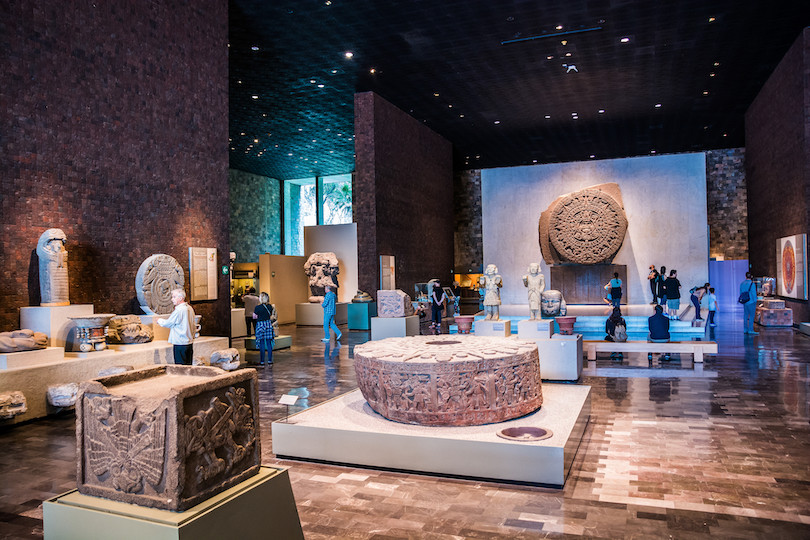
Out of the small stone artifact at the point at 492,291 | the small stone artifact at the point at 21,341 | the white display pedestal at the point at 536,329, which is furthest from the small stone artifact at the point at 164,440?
the small stone artifact at the point at 492,291

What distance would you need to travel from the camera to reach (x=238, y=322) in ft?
55.3

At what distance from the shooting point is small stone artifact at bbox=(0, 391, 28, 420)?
6.50 m

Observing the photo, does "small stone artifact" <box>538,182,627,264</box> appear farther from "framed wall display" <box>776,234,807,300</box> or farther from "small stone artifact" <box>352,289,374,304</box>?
"small stone artifact" <box>352,289,374,304</box>

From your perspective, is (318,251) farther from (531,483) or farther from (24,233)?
(531,483)

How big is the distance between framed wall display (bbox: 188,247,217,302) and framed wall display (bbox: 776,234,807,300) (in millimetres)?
13294

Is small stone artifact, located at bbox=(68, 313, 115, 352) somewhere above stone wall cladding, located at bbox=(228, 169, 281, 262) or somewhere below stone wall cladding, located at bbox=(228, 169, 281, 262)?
below

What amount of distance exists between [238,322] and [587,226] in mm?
10769

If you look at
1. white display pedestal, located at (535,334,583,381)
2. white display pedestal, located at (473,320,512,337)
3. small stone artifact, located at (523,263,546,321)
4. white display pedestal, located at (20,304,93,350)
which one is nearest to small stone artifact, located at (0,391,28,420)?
white display pedestal, located at (20,304,93,350)

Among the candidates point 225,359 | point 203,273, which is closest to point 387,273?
point 203,273

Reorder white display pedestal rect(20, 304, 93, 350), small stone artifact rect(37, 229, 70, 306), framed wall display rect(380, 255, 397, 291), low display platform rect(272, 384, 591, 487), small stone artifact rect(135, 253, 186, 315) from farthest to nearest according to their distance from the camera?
framed wall display rect(380, 255, 397, 291) < small stone artifact rect(135, 253, 186, 315) < small stone artifact rect(37, 229, 70, 306) < white display pedestal rect(20, 304, 93, 350) < low display platform rect(272, 384, 591, 487)

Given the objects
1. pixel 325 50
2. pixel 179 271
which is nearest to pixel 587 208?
pixel 325 50

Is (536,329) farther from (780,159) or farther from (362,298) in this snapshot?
(780,159)

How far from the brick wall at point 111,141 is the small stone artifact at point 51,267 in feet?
0.69

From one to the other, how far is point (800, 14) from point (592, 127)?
31.9ft
